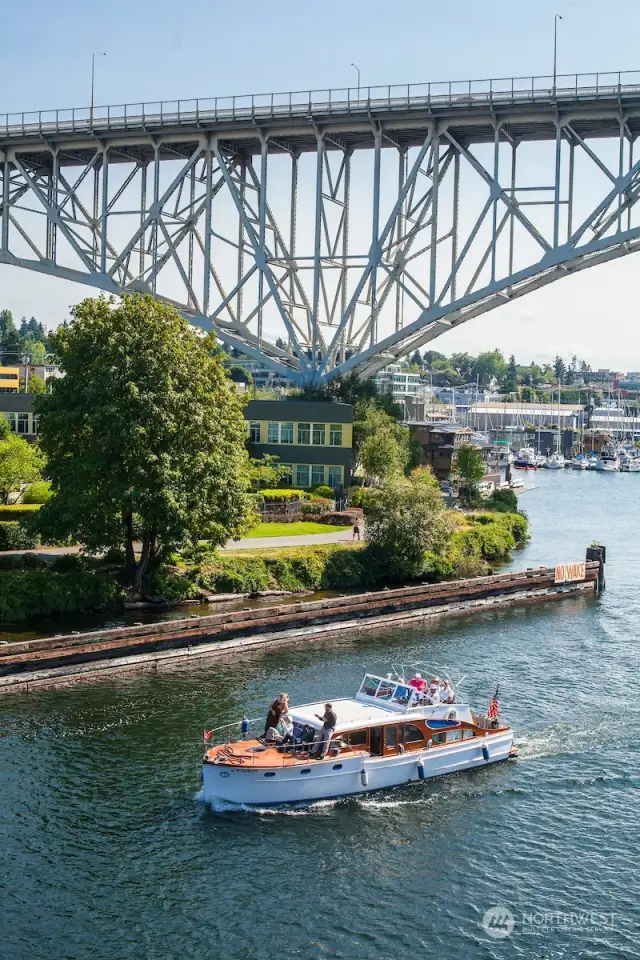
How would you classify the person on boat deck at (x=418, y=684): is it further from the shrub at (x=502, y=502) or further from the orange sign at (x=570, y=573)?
the shrub at (x=502, y=502)

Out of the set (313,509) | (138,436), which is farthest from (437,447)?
(138,436)

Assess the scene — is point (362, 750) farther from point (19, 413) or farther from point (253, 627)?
point (19, 413)

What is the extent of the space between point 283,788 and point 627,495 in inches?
4692

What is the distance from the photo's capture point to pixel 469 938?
1000 inches

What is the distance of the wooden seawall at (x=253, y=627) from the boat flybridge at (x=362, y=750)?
358 inches

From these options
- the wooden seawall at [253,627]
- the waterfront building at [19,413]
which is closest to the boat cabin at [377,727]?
the wooden seawall at [253,627]

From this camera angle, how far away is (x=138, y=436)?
52.2m

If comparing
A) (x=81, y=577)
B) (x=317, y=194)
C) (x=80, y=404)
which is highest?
(x=317, y=194)

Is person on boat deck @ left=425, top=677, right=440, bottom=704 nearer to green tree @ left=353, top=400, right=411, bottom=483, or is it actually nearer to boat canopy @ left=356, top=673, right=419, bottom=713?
boat canopy @ left=356, top=673, right=419, bottom=713

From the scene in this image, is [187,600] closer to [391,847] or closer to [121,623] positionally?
[121,623]

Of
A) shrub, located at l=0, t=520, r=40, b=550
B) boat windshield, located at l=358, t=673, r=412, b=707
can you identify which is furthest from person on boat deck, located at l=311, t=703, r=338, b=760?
shrub, located at l=0, t=520, r=40, b=550

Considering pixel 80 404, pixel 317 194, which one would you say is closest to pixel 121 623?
pixel 80 404

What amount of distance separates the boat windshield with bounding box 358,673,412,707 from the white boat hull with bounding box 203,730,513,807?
76.6 inches

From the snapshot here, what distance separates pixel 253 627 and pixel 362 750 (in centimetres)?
1715
